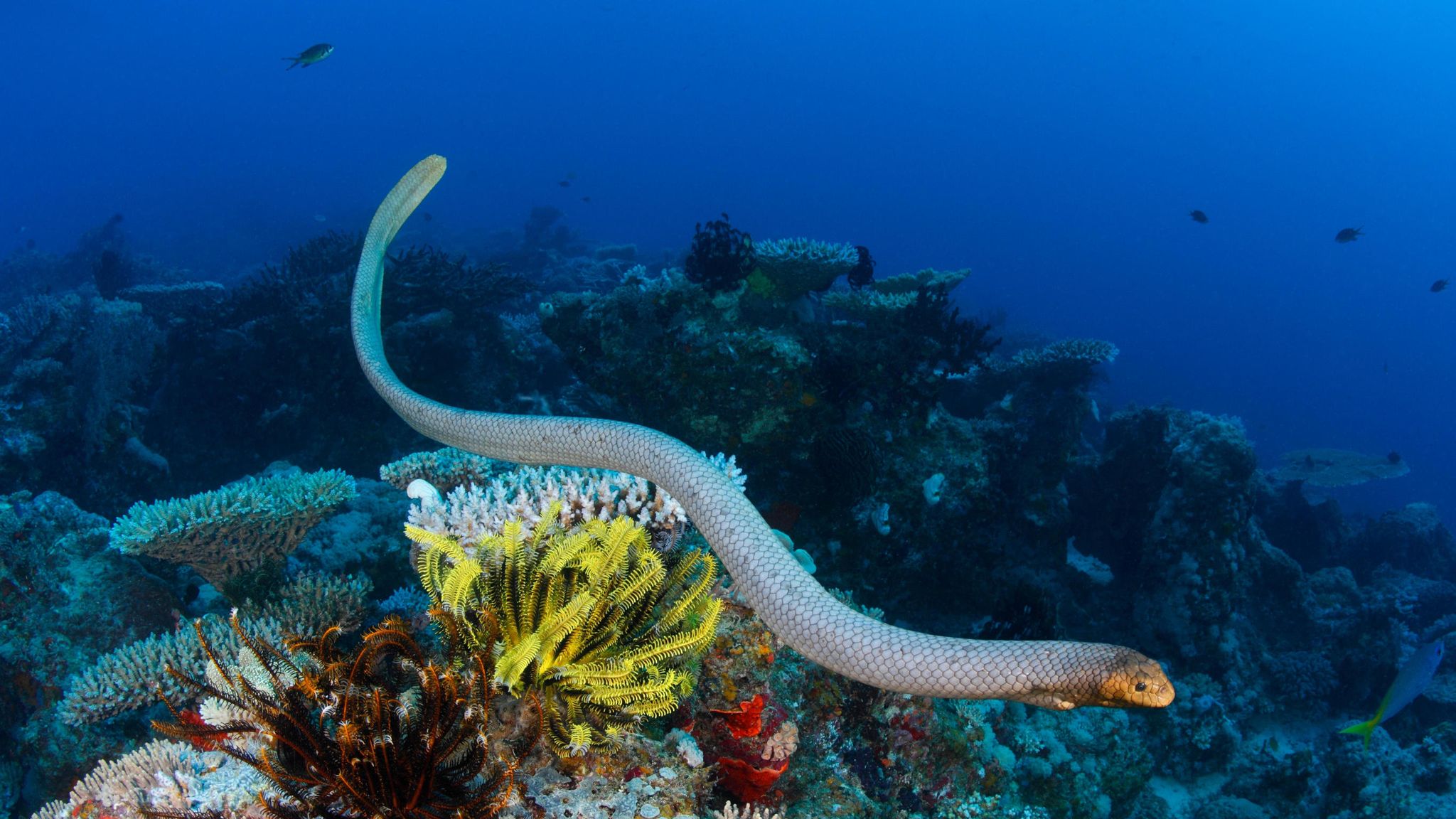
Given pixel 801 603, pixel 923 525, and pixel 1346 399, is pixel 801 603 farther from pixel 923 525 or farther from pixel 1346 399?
pixel 1346 399

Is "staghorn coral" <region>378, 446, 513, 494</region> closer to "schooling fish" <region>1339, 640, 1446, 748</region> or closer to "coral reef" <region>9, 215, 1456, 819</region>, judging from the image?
"coral reef" <region>9, 215, 1456, 819</region>

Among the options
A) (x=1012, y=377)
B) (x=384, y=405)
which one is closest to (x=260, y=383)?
(x=384, y=405)

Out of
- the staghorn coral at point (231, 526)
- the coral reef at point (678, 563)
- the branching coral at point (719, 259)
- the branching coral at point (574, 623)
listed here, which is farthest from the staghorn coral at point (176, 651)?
the branching coral at point (719, 259)

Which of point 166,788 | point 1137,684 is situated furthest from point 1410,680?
point 166,788

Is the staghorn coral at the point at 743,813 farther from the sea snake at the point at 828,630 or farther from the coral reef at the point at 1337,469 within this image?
the coral reef at the point at 1337,469

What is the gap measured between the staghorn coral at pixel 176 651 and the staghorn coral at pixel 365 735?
60.1 inches

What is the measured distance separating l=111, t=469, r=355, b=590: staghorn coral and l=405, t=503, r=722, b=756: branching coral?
8.98 feet

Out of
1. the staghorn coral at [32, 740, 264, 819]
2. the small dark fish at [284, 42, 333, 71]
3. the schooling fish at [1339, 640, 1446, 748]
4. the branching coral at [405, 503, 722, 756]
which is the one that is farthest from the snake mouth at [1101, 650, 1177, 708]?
the small dark fish at [284, 42, 333, 71]

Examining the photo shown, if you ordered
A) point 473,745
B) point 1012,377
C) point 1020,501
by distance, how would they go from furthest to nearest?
point 1012,377 < point 1020,501 < point 473,745

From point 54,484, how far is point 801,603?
34.5 ft

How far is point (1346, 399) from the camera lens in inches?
1970

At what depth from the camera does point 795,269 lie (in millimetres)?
7590

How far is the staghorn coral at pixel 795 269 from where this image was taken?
7598 millimetres

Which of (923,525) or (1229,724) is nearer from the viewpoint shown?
(923,525)
